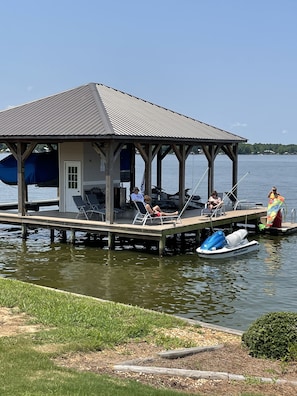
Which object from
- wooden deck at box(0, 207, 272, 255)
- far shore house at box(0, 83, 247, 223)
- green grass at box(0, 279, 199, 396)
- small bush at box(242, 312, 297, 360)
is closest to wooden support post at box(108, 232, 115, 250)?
wooden deck at box(0, 207, 272, 255)

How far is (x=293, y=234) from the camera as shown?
22.2m

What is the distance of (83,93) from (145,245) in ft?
22.1

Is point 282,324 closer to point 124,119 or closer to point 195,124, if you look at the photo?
point 124,119

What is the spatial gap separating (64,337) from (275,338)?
110 inches

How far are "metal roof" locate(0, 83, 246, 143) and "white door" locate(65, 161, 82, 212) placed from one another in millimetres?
1826

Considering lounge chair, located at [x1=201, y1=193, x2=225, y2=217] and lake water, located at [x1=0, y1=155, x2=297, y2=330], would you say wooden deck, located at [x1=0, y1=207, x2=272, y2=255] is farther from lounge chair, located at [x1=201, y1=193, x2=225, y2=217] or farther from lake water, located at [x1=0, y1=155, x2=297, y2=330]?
lake water, located at [x1=0, y1=155, x2=297, y2=330]

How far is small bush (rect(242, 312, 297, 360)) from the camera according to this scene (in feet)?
22.3

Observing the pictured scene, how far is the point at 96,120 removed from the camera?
18719mm

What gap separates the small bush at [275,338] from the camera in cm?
680

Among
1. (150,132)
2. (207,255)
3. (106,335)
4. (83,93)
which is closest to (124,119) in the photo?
(150,132)

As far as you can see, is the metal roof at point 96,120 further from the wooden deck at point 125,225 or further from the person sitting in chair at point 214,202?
the wooden deck at point 125,225

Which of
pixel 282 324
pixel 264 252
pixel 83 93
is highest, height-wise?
pixel 83 93

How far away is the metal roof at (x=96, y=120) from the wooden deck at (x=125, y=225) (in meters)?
2.84

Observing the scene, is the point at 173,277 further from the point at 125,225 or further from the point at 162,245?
the point at 125,225
